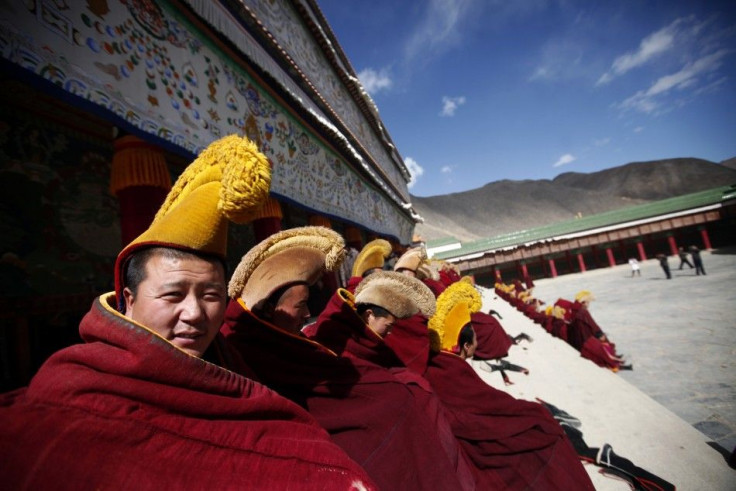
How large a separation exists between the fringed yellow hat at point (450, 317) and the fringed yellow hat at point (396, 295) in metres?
0.31

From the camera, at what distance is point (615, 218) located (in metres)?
21.6

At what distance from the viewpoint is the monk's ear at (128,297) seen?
0.79 meters

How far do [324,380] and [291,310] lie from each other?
0.34 metres

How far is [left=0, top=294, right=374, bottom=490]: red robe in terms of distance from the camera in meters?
0.47

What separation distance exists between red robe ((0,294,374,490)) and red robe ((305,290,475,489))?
30.6 inches

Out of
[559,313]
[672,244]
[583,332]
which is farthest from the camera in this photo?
[672,244]

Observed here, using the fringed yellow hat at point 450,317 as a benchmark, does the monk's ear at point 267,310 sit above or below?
above

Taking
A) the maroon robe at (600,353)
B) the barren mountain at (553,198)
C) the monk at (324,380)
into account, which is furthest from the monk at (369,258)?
the barren mountain at (553,198)

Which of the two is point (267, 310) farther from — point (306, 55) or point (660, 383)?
point (660, 383)

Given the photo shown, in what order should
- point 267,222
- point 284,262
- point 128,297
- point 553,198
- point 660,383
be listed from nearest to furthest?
point 128,297 → point 284,262 → point 267,222 → point 660,383 → point 553,198

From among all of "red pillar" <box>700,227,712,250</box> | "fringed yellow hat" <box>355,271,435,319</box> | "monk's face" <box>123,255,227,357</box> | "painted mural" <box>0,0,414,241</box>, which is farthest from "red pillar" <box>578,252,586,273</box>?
"monk's face" <box>123,255,227,357</box>

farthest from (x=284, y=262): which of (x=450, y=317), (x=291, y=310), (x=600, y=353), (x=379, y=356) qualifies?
(x=600, y=353)

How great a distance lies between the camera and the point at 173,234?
2.54ft

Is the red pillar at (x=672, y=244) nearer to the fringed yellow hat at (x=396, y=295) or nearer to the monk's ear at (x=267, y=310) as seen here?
the fringed yellow hat at (x=396, y=295)
